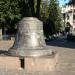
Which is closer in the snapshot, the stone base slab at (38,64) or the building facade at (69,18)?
the stone base slab at (38,64)

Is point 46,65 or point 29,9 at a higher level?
point 29,9

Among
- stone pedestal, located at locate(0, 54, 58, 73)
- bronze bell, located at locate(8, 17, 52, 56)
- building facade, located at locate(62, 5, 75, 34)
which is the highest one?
bronze bell, located at locate(8, 17, 52, 56)

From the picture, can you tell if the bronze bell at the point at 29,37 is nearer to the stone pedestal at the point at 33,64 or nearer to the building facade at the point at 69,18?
the stone pedestal at the point at 33,64

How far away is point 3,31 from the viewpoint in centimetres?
4900

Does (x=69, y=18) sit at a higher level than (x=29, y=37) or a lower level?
lower

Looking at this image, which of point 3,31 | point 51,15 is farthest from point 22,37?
point 51,15

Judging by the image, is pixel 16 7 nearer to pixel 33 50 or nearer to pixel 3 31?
pixel 3 31

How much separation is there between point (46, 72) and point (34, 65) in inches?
22.5

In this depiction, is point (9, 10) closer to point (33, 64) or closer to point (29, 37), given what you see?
point (29, 37)

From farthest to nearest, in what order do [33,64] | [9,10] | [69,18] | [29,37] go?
1. [69,18]
2. [9,10]
3. [29,37]
4. [33,64]

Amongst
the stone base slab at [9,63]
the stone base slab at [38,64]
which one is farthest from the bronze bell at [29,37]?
the stone base slab at [38,64]

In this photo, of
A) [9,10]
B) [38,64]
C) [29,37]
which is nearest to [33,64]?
[38,64]

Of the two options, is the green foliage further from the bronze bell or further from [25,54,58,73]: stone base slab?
[25,54,58,73]: stone base slab

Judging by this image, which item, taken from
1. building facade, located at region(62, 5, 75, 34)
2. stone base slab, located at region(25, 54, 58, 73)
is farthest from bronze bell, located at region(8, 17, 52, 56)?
building facade, located at region(62, 5, 75, 34)
